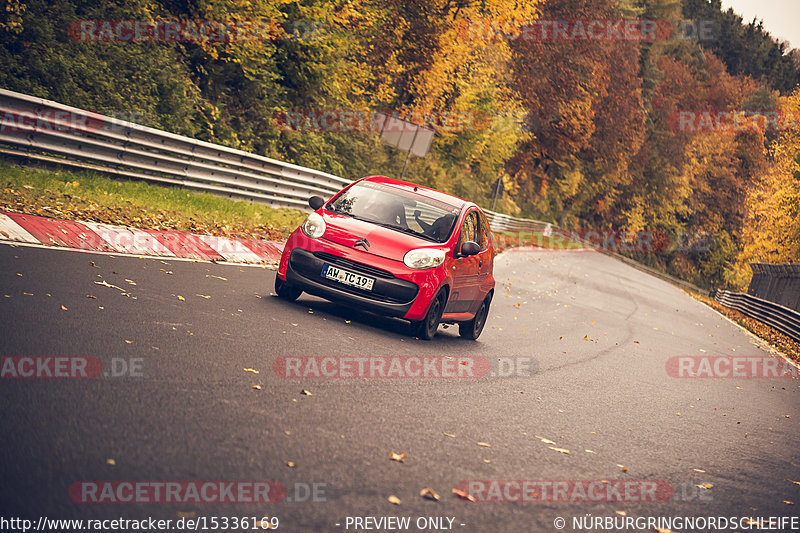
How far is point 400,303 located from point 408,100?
101ft

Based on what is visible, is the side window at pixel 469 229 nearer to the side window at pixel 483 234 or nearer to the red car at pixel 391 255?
the red car at pixel 391 255

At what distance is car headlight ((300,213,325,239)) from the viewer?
10133 millimetres

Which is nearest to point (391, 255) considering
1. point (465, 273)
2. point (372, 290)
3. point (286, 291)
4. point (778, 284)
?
point (372, 290)

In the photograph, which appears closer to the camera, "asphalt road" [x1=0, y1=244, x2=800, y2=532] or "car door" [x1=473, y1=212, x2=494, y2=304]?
"asphalt road" [x1=0, y1=244, x2=800, y2=532]

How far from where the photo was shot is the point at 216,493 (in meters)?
4.12

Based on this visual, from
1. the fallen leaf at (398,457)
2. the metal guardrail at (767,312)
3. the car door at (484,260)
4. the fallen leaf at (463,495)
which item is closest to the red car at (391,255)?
the car door at (484,260)

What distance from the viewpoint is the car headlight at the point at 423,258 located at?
9.92 meters

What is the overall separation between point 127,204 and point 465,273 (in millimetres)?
6347

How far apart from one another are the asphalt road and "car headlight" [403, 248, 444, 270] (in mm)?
888

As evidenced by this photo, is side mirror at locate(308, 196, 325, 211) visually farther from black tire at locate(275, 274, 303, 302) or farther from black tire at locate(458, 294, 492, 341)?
black tire at locate(458, 294, 492, 341)

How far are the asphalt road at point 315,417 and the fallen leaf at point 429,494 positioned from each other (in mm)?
70

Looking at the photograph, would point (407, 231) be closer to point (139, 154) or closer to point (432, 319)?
point (432, 319)

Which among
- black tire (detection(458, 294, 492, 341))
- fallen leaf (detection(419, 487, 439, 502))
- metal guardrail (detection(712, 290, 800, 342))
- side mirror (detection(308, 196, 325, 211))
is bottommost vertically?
metal guardrail (detection(712, 290, 800, 342))

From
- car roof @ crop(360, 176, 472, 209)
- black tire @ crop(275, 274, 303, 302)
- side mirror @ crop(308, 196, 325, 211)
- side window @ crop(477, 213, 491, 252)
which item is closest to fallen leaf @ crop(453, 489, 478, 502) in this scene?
black tire @ crop(275, 274, 303, 302)
